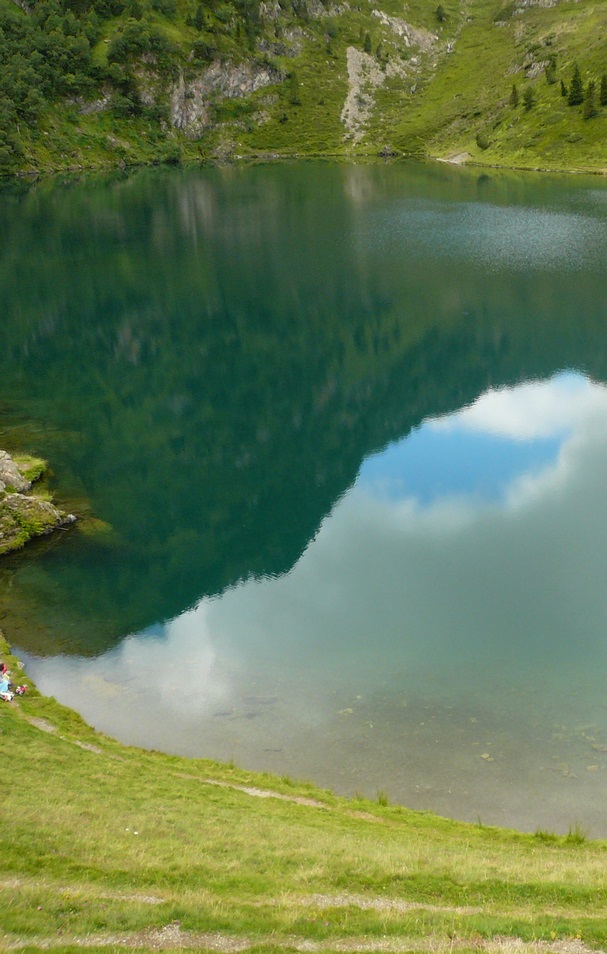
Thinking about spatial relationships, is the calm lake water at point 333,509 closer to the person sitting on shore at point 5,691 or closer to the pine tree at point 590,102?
A: the person sitting on shore at point 5,691

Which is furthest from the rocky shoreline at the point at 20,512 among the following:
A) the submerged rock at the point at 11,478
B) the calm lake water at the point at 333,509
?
the calm lake water at the point at 333,509

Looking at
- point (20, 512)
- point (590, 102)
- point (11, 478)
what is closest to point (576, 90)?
point (590, 102)

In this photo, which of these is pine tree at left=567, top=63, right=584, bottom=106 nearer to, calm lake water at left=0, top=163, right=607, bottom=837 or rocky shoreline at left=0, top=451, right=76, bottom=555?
calm lake water at left=0, top=163, right=607, bottom=837

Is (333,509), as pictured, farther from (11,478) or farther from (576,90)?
(576,90)

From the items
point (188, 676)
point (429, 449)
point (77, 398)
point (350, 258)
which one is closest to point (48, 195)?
point (350, 258)

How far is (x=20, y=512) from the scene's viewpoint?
4462 cm

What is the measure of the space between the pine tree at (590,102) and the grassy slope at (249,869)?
7716 inches

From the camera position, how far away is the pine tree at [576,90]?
190m

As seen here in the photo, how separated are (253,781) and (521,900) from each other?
11.3 meters

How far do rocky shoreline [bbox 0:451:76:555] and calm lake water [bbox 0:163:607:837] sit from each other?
1.22 m

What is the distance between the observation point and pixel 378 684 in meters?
33.8

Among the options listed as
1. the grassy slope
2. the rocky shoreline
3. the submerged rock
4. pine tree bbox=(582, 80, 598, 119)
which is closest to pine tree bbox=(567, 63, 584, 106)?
pine tree bbox=(582, 80, 598, 119)

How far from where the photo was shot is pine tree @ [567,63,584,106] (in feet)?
622

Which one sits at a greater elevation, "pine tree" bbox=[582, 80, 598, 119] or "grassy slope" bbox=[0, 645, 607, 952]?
"pine tree" bbox=[582, 80, 598, 119]
